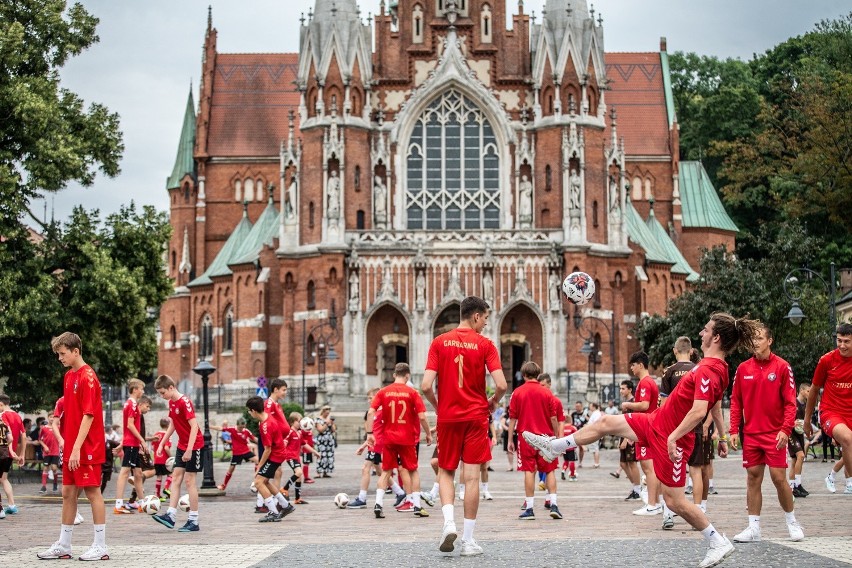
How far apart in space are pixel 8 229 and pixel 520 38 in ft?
111

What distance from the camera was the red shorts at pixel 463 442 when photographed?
40.9 ft

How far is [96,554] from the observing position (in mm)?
12555

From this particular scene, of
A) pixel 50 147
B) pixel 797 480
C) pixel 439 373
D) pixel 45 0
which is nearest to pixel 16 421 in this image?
pixel 439 373

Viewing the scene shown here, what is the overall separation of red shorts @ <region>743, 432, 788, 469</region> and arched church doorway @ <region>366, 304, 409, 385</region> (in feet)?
148

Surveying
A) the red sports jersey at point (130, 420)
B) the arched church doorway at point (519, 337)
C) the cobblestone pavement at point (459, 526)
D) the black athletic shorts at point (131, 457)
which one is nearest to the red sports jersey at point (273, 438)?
the cobblestone pavement at point (459, 526)

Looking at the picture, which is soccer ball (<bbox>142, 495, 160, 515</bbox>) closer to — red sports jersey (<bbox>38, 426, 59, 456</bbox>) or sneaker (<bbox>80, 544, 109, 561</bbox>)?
sneaker (<bbox>80, 544, 109, 561</bbox>)

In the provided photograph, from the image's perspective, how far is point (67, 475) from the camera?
13.0 m

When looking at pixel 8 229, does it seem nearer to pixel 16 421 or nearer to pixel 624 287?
pixel 16 421

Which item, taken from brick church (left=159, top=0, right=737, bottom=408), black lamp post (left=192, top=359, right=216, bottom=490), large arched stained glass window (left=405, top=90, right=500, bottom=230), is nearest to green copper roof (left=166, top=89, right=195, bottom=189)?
brick church (left=159, top=0, right=737, bottom=408)

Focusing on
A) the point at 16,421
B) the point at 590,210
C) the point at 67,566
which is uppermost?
the point at 590,210

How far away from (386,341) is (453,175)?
7.53 m

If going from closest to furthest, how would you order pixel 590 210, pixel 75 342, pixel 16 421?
pixel 75 342, pixel 16 421, pixel 590 210

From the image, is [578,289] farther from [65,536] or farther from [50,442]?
[65,536]

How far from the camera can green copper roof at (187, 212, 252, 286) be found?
228 feet
